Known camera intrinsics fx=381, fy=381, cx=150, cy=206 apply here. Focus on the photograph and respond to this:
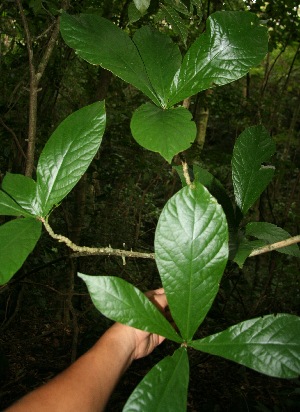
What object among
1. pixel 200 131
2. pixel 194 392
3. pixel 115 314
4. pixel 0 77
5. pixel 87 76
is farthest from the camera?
pixel 200 131

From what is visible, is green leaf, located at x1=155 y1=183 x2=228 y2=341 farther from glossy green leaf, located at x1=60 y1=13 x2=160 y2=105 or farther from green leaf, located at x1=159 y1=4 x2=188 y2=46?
green leaf, located at x1=159 y1=4 x2=188 y2=46

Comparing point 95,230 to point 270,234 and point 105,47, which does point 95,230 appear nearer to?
point 270,234

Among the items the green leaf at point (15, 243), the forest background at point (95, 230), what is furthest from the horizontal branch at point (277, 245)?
the forest background at point (95, 230)

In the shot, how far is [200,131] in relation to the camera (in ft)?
14.2

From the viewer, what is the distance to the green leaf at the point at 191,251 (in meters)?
0.46

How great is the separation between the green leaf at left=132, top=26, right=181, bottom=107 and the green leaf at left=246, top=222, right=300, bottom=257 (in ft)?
1.06

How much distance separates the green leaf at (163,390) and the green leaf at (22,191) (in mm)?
265

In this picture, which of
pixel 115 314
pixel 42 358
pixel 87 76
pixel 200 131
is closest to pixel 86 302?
pixel 42 358

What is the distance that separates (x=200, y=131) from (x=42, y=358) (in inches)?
111

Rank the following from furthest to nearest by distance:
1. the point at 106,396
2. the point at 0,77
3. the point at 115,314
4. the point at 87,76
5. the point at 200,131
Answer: the point at 200,131 → the point at 87,76 → the point at 0,77 → the point at 106,396 → the point at 115,314

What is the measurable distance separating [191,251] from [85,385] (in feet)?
1.51

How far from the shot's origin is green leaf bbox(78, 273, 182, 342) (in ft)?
1.50

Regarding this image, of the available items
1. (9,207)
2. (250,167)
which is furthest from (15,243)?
(250,167)

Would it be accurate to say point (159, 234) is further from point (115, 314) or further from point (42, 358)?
point (42, 358)
